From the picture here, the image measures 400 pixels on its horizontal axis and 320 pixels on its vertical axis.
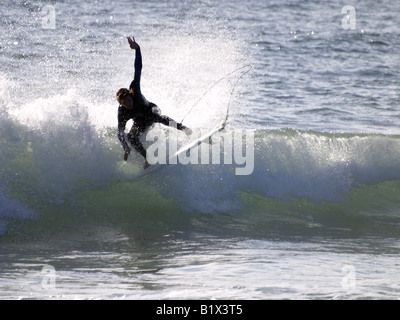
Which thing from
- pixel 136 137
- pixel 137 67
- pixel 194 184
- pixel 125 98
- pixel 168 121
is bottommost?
pixel 194 184

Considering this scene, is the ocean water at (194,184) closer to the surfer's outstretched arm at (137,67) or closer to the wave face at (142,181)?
the wave face at (142,181)

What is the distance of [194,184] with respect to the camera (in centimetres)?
825

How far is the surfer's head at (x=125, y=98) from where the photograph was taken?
6906 mm

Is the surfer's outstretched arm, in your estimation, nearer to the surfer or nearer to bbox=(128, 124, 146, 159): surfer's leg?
the surfer

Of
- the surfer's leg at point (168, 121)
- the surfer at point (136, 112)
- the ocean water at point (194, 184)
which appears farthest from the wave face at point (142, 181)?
the surfer's leg at point (168, 121)

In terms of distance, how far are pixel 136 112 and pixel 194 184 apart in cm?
153

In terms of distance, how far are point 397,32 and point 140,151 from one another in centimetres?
1599

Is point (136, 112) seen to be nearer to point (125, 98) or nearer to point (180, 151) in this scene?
point (125, 98)

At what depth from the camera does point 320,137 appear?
9.41 metres

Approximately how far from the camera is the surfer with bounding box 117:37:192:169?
695cm

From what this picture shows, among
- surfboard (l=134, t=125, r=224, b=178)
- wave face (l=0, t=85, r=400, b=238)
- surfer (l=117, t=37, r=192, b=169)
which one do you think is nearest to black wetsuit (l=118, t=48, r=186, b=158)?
surfer (l=117, t=37, r=192, b=169)

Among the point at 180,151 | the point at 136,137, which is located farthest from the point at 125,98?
the point at 180,151
